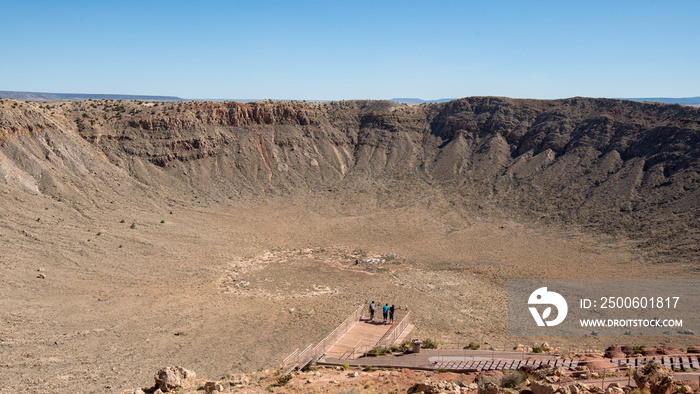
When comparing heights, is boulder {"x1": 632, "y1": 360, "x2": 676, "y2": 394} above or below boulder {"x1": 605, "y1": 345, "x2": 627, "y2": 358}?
above

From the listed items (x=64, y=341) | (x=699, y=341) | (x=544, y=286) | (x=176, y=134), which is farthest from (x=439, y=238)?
(x=176, y=134)

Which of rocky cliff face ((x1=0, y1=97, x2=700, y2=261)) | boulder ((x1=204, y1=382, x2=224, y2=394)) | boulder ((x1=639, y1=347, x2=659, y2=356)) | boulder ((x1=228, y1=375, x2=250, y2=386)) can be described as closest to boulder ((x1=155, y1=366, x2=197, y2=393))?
boulder ((x1=204, y1=382, x2=224, y2=394))

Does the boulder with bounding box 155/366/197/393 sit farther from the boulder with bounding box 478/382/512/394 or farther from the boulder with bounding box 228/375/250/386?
the boulder with bounding box 478/382/512/394

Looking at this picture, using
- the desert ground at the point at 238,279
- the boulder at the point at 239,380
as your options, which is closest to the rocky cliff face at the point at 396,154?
the desert ground at the point at 238,279

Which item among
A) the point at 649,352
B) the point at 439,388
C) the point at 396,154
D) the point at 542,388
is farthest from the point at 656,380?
the point at 396,154

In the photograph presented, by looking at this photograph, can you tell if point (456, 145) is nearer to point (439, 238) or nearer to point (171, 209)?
point (439, 238)

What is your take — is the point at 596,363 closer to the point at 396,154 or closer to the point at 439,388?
the point at 439,388

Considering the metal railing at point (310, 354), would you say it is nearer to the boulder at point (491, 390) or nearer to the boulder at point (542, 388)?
the boulder at point (491, 390)
